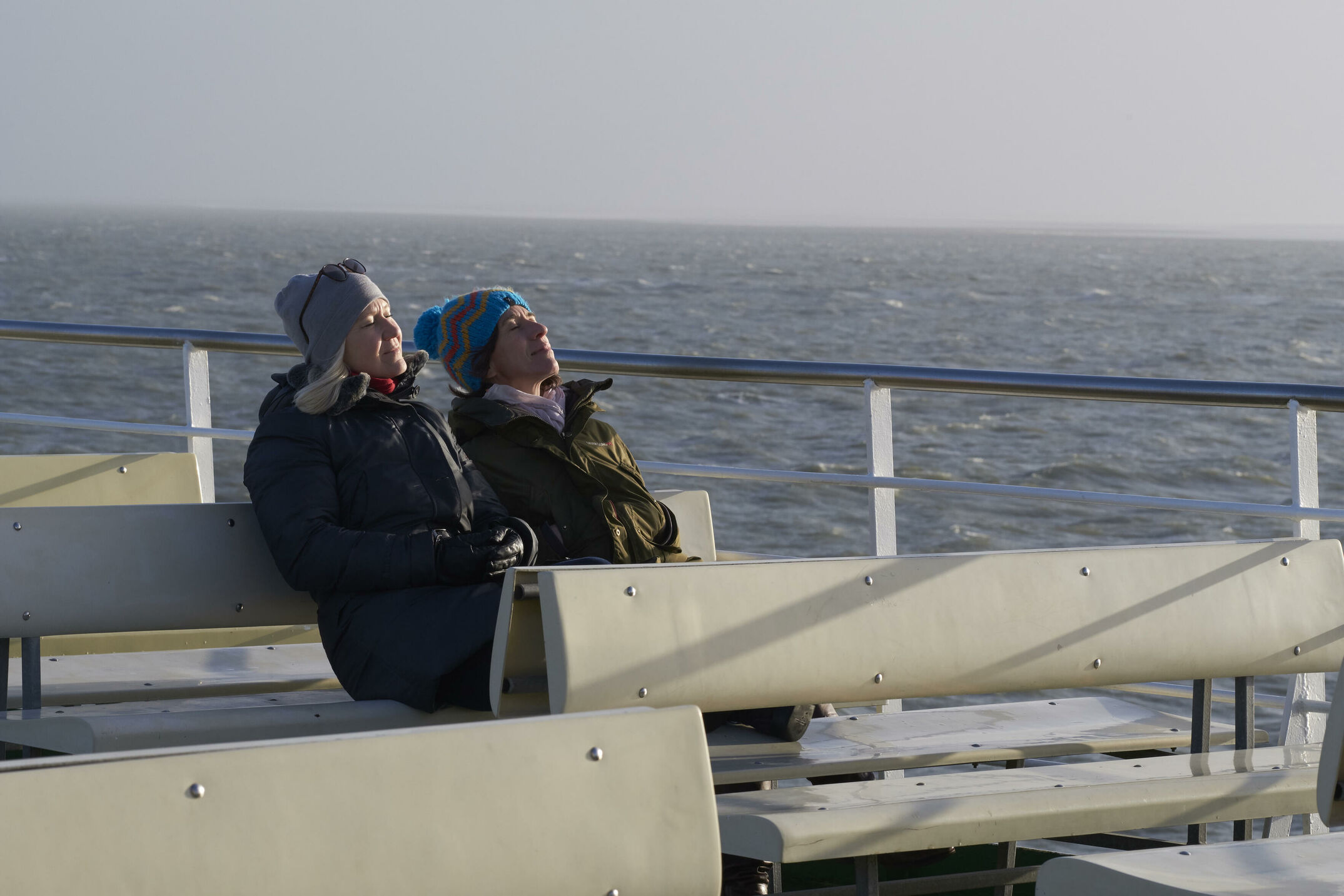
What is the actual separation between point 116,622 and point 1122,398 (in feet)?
6.95

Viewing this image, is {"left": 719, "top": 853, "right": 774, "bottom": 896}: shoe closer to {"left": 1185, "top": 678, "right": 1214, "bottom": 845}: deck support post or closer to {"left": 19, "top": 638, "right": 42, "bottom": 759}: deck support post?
{"left": 1185, "top": 678, "right": 1214, "bottom": 845}: deck support post

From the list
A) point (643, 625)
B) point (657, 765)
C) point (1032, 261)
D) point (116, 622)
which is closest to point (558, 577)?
point (643, 625)

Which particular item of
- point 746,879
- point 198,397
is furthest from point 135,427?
point 746,879

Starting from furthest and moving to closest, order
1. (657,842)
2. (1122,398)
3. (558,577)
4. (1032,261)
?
(1032,261)
(1122,398)
(558,577)
(657,842)

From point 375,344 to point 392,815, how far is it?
172cm

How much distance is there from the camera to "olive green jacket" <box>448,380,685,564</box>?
339 cm

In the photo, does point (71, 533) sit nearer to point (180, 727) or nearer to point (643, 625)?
point (180, 727)

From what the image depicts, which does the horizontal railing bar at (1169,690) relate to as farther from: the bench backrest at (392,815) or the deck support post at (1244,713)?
the bench backrest at (392,815)

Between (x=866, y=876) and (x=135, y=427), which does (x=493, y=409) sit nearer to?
(x=866, y=876)

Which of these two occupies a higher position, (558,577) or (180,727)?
(558,577)

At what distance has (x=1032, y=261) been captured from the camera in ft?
413

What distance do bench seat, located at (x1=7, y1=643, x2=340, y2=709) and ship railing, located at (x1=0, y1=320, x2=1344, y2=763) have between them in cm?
58

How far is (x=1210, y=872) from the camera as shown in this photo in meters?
2.07

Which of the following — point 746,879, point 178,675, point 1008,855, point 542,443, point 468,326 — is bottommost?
point 1008,855
